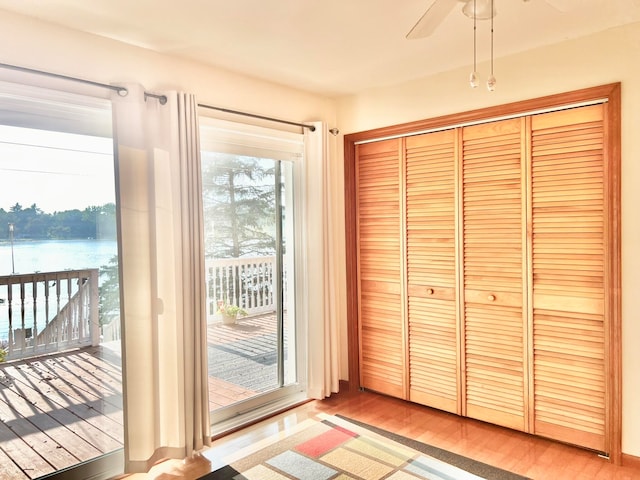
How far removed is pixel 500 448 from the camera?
9.61ft

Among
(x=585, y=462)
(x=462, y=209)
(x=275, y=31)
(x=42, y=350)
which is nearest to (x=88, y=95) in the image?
(x=275, y=31)

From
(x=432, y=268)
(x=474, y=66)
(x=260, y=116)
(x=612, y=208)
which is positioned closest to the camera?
(x=612, y=208)

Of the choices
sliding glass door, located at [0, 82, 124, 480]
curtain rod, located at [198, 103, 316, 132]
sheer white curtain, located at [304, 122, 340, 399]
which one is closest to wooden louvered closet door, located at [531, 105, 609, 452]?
sheer white curtain, located at [304, 122, 340, 399]

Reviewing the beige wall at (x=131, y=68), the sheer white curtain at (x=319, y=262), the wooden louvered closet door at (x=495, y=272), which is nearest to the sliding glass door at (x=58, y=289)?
the beige wall at (x=131, y=68)

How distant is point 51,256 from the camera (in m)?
2.51

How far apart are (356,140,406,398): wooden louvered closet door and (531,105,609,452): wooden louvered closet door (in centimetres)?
102

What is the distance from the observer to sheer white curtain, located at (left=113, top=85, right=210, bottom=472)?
2590 mm

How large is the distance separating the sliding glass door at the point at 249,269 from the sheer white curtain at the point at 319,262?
0.41 ft

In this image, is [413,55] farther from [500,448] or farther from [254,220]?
[500,448]

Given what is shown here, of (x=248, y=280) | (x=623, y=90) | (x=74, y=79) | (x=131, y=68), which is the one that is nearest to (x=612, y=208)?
(x=623, y=90)

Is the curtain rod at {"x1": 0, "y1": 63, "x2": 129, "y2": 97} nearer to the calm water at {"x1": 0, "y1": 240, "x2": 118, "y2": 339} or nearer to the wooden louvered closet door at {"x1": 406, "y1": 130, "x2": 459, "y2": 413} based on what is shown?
the calm water at {"x1": 0, "y1": 240, "x2": 118, "y2": 339}

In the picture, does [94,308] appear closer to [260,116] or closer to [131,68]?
[131,68]

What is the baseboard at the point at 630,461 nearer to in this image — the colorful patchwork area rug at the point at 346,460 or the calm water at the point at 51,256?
the colorful patchwork area rug at the point at 346,460

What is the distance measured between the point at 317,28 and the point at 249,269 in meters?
1.75
